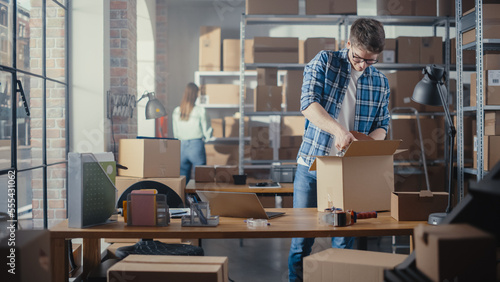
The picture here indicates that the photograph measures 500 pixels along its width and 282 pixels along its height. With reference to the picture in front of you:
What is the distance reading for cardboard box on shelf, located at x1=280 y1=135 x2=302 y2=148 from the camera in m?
4.64

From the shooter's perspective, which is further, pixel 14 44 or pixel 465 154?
pixel 465 154

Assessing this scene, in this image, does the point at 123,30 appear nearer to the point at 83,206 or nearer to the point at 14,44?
the point at 14,44

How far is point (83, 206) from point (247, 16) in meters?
2.99

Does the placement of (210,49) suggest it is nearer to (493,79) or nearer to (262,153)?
(262,153)

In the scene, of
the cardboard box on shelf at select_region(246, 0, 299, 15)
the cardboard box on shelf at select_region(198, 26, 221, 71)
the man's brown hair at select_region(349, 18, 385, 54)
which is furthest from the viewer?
the cardboard box on shelf at select_region(198, 26, 221, 71)

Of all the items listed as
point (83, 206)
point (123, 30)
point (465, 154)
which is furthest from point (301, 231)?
point (465, 154)

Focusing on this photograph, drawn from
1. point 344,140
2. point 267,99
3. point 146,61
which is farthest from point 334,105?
point 146,61

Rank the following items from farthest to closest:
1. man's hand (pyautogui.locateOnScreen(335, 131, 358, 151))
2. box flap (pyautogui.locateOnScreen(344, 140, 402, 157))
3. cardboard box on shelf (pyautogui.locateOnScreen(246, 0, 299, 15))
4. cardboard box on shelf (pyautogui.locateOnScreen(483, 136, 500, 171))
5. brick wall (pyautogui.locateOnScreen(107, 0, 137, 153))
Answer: cardboard box on shelf (pyautogui.locateOnScreen(246, 0, 299, 15))
brick wall (pyautogui.locateOnScreen(107, 0, 137, 153))
cardboard box on shelf (pyautogui.locateOnScreen(483, 136, 500, 171))
man's hand (pyautogui.locateOnScreen(335, 131, 358, 151))
box flap (pyautogui.locateOnScreen(344, 140, 402, 157))

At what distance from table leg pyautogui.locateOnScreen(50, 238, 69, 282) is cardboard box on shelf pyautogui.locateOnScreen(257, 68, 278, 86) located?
9.91 ft

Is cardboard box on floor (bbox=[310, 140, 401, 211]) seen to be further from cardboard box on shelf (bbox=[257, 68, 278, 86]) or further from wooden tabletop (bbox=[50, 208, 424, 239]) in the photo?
cardboard box on shelf (bbox=[257, 68, 278, 86])

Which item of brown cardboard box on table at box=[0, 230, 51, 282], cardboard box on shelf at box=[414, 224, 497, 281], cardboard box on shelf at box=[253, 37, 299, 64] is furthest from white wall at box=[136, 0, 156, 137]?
cardboard box on shelf at box=[414, 224, 497, 281]

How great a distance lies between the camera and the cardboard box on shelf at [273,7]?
443 cm

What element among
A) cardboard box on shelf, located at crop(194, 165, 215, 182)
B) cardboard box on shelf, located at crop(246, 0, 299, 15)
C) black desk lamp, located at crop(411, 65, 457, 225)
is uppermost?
cardboard box on shelf, located at crop(246, 0, 299, 15)

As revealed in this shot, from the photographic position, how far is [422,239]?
3.74 ft
